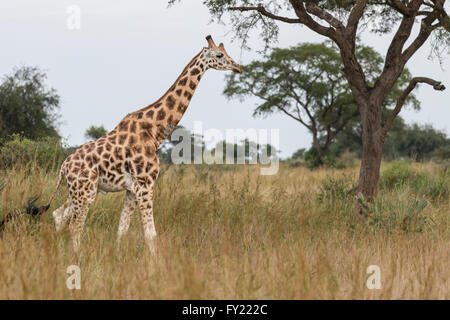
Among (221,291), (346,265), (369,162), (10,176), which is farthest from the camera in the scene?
(369,162)

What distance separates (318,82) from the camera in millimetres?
30062

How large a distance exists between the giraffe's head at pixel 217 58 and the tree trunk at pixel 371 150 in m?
5.15

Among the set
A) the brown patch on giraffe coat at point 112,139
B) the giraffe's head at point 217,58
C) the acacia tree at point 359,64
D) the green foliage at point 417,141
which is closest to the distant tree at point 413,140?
the green foliage at point 417,141

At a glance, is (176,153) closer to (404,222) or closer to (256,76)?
(404,222)

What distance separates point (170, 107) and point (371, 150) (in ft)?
19.0

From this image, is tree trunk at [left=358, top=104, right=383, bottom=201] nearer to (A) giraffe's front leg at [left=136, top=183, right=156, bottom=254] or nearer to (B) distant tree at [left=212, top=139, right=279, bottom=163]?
(A) giraffe's front leg at [left=136, top=183, right=156, bottom=254]

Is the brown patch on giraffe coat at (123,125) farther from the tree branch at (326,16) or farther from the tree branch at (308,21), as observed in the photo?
the tree branch at (326,16)

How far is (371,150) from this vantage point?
10.4 meters

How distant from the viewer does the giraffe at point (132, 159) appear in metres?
5.62

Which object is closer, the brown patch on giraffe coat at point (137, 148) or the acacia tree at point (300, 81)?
the brown patch on giraffe coat at point (137, 148)

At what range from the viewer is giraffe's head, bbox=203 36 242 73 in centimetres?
609
